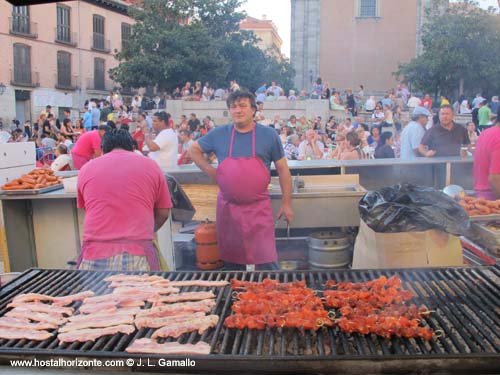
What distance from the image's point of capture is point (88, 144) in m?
7.42

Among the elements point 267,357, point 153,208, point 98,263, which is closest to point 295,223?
point 153,208

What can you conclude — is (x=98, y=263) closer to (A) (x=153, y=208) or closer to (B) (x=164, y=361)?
(A) (x=153, y=208)

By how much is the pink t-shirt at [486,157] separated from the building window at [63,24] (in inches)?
1390

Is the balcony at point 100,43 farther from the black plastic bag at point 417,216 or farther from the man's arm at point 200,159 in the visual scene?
the black plastic bag at point 417,216

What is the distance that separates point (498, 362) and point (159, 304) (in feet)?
5.62

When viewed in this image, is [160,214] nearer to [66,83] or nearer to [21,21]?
[21,21]

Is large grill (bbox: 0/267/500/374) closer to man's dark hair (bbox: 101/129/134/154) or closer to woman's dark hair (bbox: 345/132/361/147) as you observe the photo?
man's dark hair (bbox: 101/129/134/154)

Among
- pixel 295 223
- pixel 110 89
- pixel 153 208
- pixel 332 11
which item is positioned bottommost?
pixel 295 223

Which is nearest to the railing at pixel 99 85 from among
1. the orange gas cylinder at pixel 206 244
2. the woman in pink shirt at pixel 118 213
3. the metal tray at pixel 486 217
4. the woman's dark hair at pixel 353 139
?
the woman's dark hair at pixel 353 139

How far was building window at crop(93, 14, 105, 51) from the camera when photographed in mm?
38438

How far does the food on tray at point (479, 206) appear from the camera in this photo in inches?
188

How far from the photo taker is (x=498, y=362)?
7.13 ft

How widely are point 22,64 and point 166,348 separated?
3459 centimetres

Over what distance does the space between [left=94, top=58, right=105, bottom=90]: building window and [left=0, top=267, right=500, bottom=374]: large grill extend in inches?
1491
